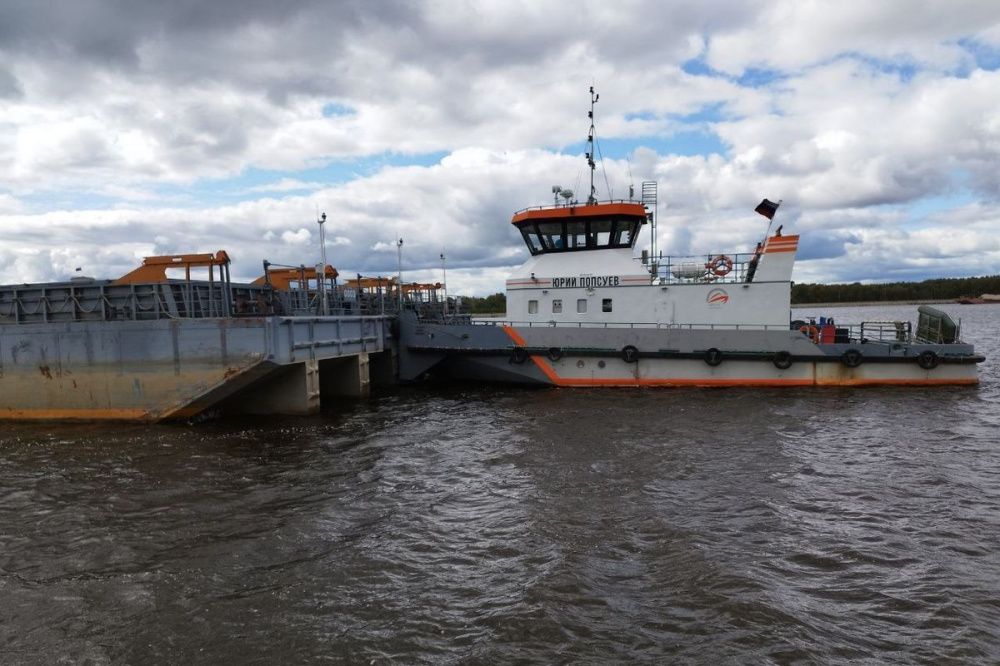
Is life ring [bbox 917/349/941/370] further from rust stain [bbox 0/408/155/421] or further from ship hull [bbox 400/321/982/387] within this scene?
rust stain [bbox 0/408/155/421]

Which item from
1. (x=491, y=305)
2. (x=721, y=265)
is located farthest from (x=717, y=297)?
(x=491, y=305)

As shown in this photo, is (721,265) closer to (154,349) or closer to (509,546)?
(509,546)

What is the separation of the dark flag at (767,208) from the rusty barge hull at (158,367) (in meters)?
12.1

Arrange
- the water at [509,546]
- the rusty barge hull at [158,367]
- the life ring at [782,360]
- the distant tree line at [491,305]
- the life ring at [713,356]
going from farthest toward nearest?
the distant tree line at [491,305] < the life ring at [713,356] < the life ring at [782,360] < the rusty barge hull at [158,367] < the water at [509,546]

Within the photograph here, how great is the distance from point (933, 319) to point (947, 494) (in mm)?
11233

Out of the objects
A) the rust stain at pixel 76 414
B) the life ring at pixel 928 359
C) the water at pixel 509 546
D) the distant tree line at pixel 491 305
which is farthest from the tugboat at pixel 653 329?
the distant tree line at pixel 491 305

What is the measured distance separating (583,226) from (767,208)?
5056 mm

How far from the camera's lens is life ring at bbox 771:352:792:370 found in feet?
53.3

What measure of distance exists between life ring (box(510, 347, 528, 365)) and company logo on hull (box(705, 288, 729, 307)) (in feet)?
17.5

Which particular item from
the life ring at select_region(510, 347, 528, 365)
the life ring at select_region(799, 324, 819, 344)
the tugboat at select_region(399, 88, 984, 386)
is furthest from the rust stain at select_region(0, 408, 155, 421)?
the life ring at select_region(799, 324, 819, 344)

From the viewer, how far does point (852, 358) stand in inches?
637

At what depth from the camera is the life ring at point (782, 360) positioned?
16250 mm

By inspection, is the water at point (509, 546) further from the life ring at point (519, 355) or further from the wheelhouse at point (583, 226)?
the wheelhouse at point (583, 226)

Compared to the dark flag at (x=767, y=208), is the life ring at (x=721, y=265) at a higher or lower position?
lower
